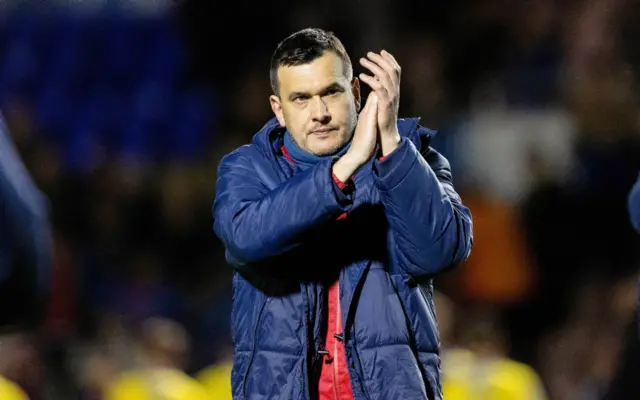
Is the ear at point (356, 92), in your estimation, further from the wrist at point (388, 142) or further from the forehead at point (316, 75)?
Result: the wrist at point (388, 142)

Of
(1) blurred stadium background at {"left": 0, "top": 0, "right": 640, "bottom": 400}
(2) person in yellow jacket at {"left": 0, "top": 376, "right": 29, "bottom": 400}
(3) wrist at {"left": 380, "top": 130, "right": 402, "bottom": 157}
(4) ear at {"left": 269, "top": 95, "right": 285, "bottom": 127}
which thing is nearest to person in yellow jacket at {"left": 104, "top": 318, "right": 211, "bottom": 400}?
(1) blurred stadium background at {"left": 0, "top": 0, "right": 640, "bottom": 400}

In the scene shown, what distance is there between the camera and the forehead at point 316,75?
6.69 feet

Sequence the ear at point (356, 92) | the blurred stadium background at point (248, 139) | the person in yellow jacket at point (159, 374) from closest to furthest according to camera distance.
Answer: the ear at point (356, 92) < the person in yellow jacket at point (159, 374) < the blurred stadium background at point (248, 139)

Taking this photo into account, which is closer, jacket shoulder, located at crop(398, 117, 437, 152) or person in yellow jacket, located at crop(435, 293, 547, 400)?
jacket shoulder, located at crop(398, 117, 437, 152)

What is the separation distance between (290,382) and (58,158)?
9.80ft

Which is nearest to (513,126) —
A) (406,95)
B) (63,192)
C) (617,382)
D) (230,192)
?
(406,95)

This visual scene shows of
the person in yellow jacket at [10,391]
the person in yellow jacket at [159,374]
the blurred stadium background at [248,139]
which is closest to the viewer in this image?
the person in yellow jacket at [10,391]

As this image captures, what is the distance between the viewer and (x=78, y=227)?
14.8 ft

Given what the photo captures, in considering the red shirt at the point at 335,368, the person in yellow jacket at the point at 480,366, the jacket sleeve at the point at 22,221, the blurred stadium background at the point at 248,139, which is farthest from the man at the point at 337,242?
the blurred stadium background at the point at 248,139

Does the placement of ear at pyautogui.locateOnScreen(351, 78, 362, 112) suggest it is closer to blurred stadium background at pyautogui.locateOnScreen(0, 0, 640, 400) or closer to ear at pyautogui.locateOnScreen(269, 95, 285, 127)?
ear at pyautogui.locateOnScreen(269, 95, 285, 127)

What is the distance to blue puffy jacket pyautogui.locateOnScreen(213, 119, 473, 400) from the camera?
1.87 metres

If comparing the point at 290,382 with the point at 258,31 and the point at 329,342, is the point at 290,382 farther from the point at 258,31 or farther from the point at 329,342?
the point at 258,31

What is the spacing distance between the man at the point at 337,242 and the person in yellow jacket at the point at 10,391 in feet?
6.67

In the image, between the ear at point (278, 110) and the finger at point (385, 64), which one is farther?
the ear at point (278, 110)
